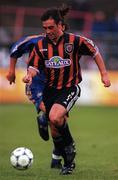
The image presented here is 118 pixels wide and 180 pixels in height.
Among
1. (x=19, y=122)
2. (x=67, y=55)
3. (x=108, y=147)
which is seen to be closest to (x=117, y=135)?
(x=108, y=147)

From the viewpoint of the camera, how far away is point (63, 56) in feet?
30.8

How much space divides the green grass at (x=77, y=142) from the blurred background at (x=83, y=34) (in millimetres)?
1091

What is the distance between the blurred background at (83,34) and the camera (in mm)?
22297

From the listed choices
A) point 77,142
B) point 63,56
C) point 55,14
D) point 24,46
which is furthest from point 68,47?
point 77,142

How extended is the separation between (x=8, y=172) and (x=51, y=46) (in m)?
1.79

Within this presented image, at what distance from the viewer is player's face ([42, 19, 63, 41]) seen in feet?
30.0

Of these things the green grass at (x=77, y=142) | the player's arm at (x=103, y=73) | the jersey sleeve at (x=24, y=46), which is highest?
the jersey sleeve at (x=24, y=46)

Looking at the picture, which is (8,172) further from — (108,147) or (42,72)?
(108,147)

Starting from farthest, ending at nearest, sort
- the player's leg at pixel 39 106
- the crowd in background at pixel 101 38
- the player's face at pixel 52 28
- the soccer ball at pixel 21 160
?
the crowd in background at pixel 101 38 → the player's leg at pixel 39 106 → the player's face at pixel 52 28 → the soccer ball at pixel 21 160

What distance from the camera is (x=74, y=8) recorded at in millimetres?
24875

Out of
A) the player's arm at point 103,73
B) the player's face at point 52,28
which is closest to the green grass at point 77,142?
the player's arm at point 103,73

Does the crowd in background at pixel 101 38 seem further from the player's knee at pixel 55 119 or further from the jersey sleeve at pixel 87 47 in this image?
the player's knee at pixel 55 119

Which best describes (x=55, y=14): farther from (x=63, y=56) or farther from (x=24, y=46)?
(x=24, y=46)

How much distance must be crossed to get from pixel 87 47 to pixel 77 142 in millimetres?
4298
